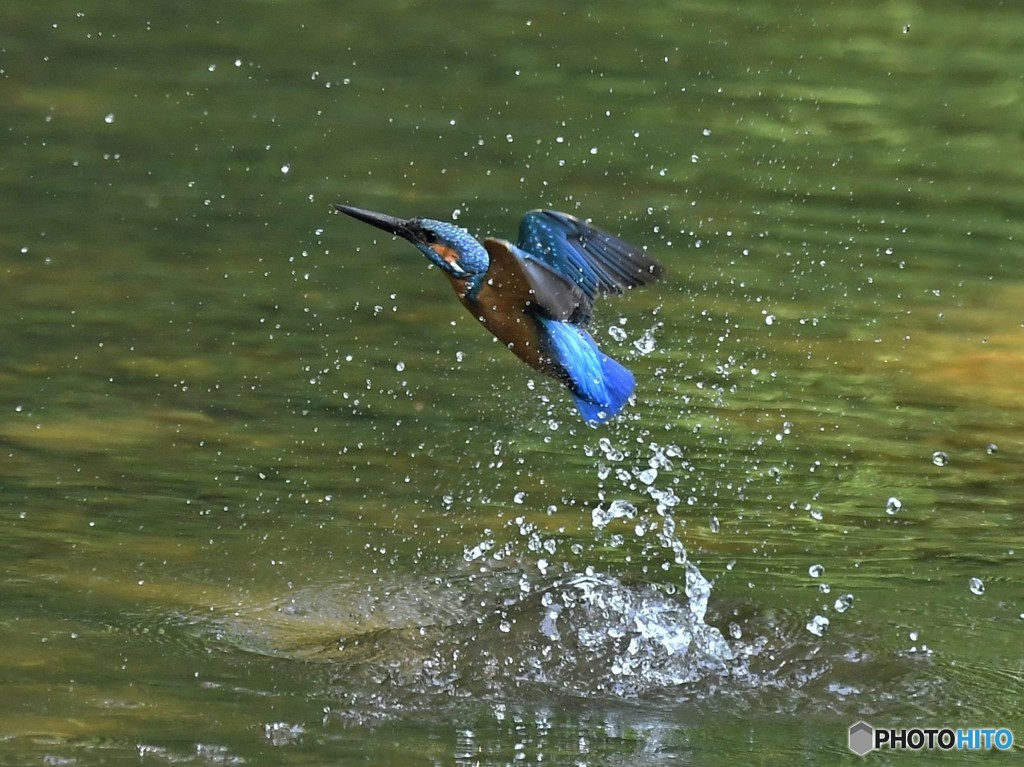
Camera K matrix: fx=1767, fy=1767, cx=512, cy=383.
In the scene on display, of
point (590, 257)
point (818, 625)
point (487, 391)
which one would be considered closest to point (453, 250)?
point (590, 257)

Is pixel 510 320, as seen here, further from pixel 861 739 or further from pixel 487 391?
pixel 487 391

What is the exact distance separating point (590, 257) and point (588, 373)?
0.39 metres

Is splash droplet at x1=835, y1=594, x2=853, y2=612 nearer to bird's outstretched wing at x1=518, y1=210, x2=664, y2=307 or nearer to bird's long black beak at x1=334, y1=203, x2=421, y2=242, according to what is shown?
bird's outstretched wing at x1=518, y1=210, x2=664, y2=307

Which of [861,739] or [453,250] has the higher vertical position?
[453,250]

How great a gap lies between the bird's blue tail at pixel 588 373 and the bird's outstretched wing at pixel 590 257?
230 millimetres

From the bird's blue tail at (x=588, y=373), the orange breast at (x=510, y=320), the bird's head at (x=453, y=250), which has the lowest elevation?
the bird's blue tail at (x=588, y=373)

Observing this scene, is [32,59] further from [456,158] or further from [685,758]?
[685,758]

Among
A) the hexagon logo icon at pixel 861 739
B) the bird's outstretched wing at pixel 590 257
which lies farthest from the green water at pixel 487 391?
the bird's outstretched wing at pixel 590 257

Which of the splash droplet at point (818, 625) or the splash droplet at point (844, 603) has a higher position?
the splash droplet at point (844, 603)

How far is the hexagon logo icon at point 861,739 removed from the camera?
10.6ft

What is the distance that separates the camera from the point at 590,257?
4055mm

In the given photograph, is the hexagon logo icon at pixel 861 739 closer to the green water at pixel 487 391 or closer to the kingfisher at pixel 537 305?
the green water at pixel 487 391

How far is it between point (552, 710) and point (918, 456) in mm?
1817

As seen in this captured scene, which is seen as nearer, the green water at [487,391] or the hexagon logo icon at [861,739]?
the hexagon logo icon at [861,739]
